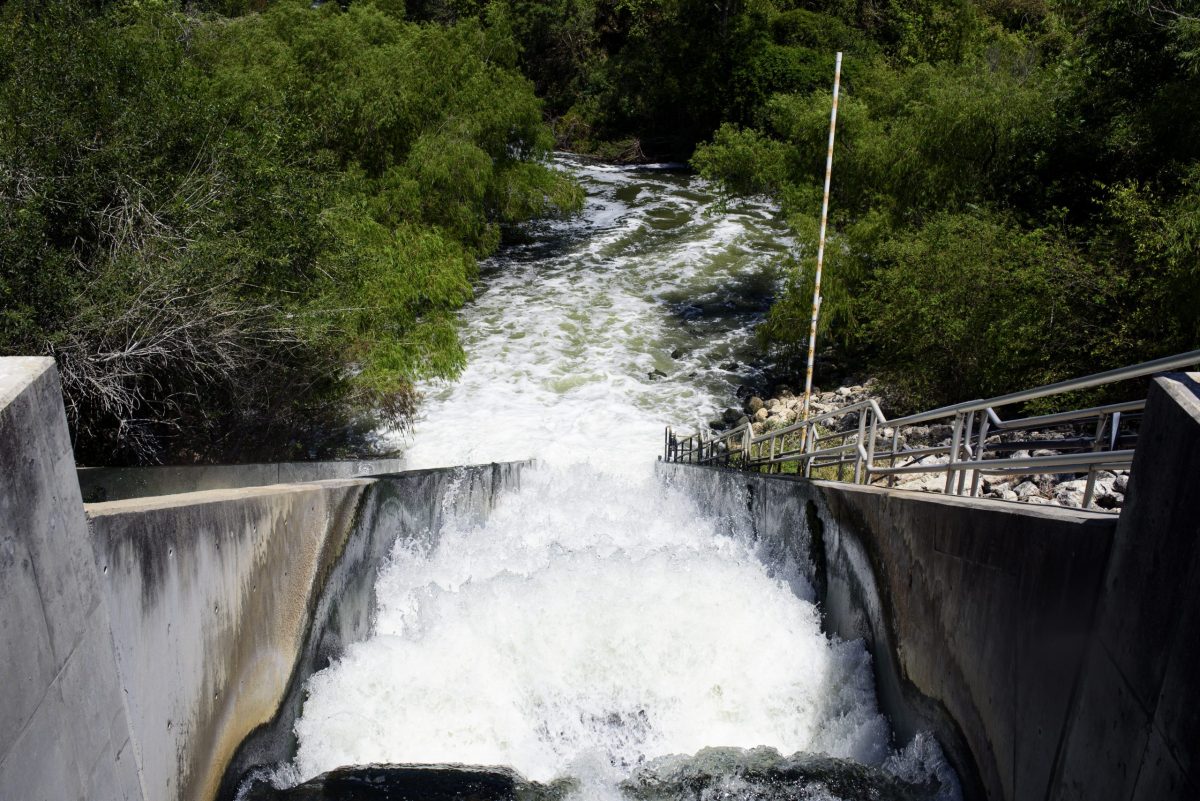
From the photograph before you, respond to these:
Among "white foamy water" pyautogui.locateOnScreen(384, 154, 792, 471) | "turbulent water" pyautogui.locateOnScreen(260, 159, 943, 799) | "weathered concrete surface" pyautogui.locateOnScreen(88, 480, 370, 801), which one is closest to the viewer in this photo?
"weathered concrete surface" pyautogui.locateOnScreen(88, 480, 370, 801)

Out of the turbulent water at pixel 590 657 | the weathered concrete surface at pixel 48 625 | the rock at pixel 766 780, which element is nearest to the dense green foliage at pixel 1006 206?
the turbulent water at pixel 590 657

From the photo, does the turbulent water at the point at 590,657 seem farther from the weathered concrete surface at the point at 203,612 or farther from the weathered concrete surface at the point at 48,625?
the weathered concrete surface at the point at 48,625

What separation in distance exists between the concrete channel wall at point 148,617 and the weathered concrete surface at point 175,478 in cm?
109

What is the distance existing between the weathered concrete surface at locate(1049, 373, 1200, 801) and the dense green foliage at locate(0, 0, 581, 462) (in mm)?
8633

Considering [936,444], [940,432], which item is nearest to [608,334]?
[940,432]

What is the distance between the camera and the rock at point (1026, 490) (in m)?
10.1

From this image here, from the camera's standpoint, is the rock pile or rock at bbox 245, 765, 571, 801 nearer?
rock at bbox 245, 765, 571, 801

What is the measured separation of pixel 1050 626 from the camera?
4465 millimetres

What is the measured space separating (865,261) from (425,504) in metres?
14.6

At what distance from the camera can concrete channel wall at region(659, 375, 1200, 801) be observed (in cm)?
330

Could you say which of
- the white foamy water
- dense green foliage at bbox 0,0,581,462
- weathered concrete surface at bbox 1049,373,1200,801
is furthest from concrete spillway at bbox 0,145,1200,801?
the white foamy water

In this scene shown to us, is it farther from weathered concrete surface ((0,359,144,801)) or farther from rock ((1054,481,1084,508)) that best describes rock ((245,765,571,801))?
rock ((1054,481,1084,508))

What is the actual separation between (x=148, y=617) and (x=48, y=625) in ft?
3.90

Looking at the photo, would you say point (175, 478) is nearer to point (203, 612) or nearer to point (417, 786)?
point (203, 612)
